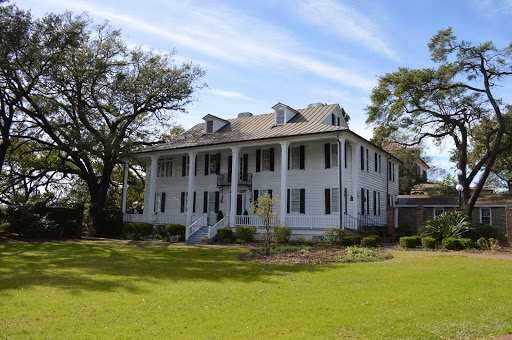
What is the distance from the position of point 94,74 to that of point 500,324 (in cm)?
2686

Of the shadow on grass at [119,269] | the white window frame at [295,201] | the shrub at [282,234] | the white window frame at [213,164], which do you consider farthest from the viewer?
the white window frame at [213,164]

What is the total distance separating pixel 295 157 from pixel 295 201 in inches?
117

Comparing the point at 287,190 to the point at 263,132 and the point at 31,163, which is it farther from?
the point at 31,163

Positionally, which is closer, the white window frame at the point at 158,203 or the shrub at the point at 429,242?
the shrub at the point at 429,242

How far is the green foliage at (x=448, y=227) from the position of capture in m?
19.0

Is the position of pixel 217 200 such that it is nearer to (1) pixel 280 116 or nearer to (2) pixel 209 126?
(2) pixel 209 126

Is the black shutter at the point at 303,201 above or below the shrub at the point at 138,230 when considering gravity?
above

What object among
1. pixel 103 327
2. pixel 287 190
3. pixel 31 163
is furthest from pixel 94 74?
pixel 103 327

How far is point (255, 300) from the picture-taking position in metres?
7.93

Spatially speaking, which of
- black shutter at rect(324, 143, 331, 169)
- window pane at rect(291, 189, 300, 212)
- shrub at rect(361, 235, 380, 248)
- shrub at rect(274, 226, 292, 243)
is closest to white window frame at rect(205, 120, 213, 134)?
window pane at rect(291, 189, 300, 212)

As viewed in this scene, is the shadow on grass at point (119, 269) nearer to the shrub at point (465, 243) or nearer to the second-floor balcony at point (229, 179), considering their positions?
the shrub at point (465, 243)

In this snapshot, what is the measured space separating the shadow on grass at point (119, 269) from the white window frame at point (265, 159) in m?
11.2

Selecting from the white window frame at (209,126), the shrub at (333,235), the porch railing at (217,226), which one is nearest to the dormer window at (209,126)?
the white window frame at (209,126)

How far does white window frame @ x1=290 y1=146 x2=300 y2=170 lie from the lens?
2595 cm
